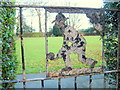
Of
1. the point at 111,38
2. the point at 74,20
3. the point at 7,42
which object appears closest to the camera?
the point at 74,20

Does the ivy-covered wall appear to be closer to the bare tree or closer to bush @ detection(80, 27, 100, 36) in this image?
the bare tree

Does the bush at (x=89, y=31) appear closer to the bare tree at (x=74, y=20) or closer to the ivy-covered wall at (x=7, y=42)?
the bare tree at (x=74, y=20)

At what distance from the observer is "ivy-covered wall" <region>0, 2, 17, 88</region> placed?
3.87 feet

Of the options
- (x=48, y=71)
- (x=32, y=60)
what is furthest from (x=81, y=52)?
(x=32, y=60)

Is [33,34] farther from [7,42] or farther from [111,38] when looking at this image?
[111,38]

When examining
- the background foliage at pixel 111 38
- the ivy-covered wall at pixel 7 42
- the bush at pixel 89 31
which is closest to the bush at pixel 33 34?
the ivy-covered wall at pixel 7 42

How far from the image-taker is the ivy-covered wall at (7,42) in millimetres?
1180

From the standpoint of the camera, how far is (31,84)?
2.22m

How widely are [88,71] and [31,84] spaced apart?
151 cm

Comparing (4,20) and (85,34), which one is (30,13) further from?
(85,34)

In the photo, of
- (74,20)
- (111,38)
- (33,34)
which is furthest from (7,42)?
(111,38)

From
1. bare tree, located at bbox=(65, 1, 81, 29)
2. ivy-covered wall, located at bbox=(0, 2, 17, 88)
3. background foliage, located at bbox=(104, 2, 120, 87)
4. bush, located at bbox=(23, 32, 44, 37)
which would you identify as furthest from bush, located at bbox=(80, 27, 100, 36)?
ivy-covered wall, located at bbox=(0, 2, 17, 88)

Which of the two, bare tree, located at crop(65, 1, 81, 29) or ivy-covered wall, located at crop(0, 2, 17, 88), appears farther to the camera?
ivy-covered wall, located at crop(0, 2, 17, 88)

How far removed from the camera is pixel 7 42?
1255 millimetres
